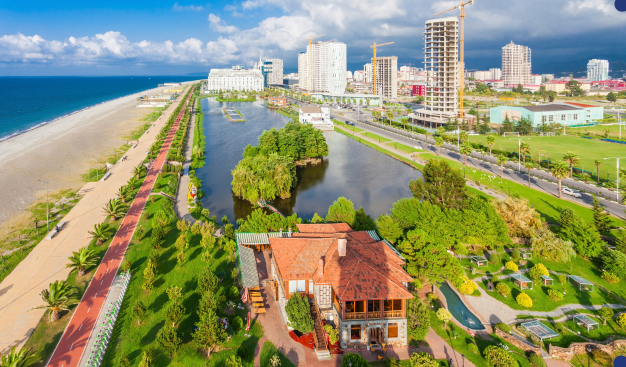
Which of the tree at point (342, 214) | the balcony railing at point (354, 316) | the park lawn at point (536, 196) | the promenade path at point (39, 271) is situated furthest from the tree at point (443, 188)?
the promenade path at point (39, 271)

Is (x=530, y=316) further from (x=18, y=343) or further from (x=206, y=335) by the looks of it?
(x=18, y=343)

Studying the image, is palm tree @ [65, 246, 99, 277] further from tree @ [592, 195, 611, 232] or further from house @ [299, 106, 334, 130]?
house @ [299, 106, 334, 130]

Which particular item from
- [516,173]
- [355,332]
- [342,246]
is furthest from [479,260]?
[516,173]

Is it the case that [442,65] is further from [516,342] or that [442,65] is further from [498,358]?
[498,358]

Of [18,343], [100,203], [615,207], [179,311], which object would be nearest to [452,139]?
[615,207]

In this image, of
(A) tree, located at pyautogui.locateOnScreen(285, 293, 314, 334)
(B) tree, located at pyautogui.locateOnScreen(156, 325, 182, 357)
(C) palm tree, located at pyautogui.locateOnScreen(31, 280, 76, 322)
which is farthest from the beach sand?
(A) tree, located at pyautogui.locateOnScreen(285, 293, 314, 334)

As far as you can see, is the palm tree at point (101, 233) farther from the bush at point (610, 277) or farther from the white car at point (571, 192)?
the white car at point (571, 192)
